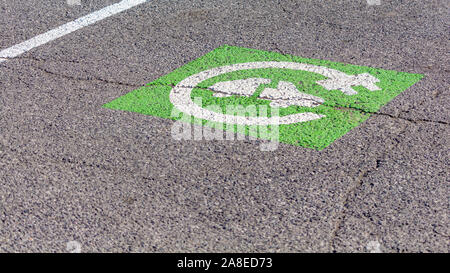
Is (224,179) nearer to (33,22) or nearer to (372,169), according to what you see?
(372,169)

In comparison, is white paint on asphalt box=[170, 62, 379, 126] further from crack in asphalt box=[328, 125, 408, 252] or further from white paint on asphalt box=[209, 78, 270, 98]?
crack in asphalt box=[328, 125, 408, 252]

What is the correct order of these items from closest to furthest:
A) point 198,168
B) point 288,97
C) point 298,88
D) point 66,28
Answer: point 198,168 → point 288,97 → point 298,88 → point 66,28

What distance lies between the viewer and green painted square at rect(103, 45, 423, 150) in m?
4.46

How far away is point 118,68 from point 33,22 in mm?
1928

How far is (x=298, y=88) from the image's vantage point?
16.8ft

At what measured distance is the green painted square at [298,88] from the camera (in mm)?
4465

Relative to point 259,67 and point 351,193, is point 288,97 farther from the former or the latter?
point 351,193

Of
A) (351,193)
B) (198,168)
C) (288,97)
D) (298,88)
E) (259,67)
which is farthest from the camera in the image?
(259,67)

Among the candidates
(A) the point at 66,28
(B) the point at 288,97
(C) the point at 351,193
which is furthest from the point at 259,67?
(A) the point at 66,28

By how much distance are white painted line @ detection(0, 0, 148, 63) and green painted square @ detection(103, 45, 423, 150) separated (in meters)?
1.72

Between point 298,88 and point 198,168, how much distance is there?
149 cm

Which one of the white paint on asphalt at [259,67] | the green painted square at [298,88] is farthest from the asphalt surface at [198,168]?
the white paint on asphalt at [259,67]

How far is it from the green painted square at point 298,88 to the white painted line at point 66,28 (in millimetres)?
1717

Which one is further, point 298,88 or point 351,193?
point 298,88
